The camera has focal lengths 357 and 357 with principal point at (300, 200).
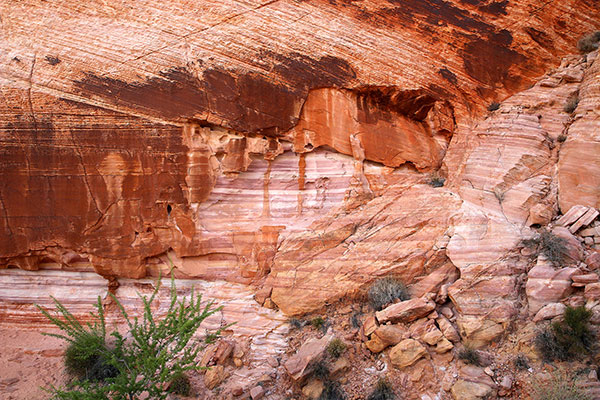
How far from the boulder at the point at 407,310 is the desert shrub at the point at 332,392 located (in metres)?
1.42

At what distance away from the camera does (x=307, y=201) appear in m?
8.54

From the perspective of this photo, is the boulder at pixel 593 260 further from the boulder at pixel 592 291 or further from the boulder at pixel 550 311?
the boulder at pixel 550 311

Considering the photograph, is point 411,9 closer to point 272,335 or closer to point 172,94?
point 172,94

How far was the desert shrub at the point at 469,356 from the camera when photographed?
19.6 feet

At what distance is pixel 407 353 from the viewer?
247 inches

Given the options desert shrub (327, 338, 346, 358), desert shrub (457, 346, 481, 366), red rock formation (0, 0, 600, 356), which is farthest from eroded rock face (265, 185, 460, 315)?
desert shrub (457, 346, 481, 366)

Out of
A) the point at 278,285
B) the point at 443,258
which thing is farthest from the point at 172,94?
the point at 443,258

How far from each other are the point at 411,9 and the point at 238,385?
889 centimetres

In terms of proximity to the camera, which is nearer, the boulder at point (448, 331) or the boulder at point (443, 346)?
the boulder at point (443, 346)

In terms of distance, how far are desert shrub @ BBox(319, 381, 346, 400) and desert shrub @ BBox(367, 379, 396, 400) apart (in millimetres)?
494

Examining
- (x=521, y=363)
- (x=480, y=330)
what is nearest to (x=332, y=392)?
(x=480, y=330)

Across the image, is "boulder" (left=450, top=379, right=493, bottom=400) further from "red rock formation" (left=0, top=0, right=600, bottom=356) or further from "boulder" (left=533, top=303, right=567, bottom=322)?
"red rock formation" (left=0, top=0, right=600, bottom=356)

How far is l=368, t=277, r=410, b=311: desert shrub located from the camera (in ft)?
23.0

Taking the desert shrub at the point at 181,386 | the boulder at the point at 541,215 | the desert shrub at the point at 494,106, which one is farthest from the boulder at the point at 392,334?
the desert shrub at the point at 494,106
